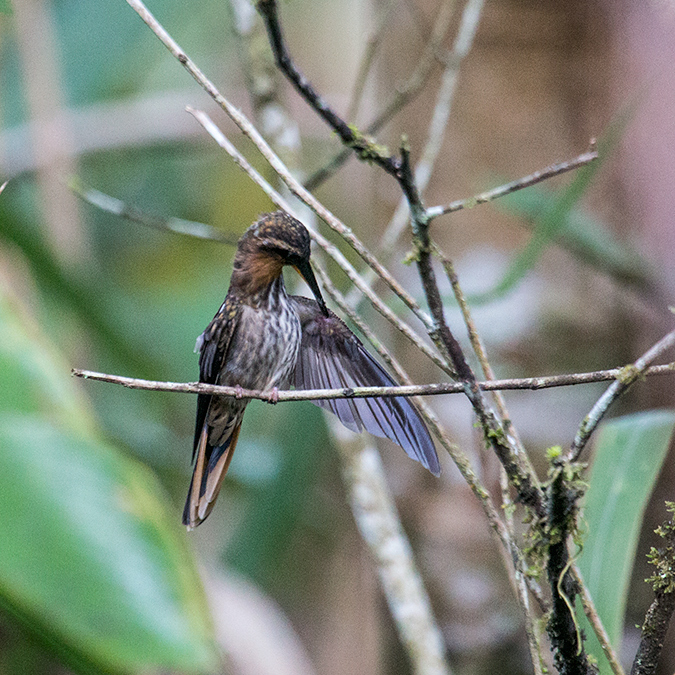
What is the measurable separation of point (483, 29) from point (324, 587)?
2184 mm

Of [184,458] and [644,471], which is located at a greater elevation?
[184,458]

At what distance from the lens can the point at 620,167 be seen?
65.4 inches

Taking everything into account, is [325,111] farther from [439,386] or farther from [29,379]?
[29,379]

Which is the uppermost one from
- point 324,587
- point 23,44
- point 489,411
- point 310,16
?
point 310,16

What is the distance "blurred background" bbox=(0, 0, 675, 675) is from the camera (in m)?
0.81

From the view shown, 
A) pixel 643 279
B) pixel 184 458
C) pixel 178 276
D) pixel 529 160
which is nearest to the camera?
pixel 643 279

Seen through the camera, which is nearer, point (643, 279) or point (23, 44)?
point (643, 279)

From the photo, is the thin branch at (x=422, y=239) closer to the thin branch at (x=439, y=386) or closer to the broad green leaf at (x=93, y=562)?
the thin branch at (x=439, y=386)

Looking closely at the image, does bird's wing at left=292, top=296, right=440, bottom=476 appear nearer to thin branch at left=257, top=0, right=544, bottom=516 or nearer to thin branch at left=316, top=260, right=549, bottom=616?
thin branch at left=316, top=260, right=549, bottom=616

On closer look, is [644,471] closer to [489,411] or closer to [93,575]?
[489,411]

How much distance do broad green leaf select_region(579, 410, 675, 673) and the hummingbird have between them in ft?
0.73

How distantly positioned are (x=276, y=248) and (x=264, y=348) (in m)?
0.40

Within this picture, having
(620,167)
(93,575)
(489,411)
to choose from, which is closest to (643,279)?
(620,167)

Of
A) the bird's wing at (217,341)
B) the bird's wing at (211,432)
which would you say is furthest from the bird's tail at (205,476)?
the bird's wing at (217,341)
